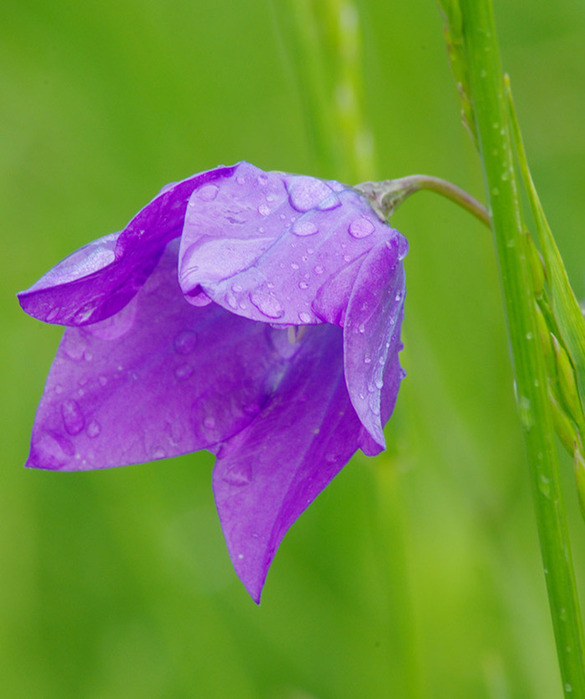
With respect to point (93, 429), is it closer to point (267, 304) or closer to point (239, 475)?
point (239, 475)

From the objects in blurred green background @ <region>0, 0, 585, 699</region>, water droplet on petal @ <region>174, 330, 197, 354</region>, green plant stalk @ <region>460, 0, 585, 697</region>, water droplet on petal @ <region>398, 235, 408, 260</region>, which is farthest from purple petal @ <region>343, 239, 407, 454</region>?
blurred green background @ <region>0, 0, 585, 699</region>

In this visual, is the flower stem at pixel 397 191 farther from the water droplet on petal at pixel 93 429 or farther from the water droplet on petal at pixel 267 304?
the water droplet on petal at pixel 93 429

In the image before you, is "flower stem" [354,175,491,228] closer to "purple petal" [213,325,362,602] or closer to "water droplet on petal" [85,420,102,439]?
"purple petal" [213,325,362,602]

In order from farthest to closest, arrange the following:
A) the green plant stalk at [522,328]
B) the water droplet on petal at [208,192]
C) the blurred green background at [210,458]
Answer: the blurred green background at [210,458] < the water droplet on petal at [208,192] < the green plant stalk at [522,328]

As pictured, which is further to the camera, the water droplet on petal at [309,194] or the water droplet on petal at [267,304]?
the water droplet on petal at [309,194]

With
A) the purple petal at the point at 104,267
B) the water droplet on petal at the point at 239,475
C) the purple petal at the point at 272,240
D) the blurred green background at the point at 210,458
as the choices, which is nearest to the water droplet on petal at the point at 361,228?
the purple petal at the point at 272,240

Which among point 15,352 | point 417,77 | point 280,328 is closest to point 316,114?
point 280,328

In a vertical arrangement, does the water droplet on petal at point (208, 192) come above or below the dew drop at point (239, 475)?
above
